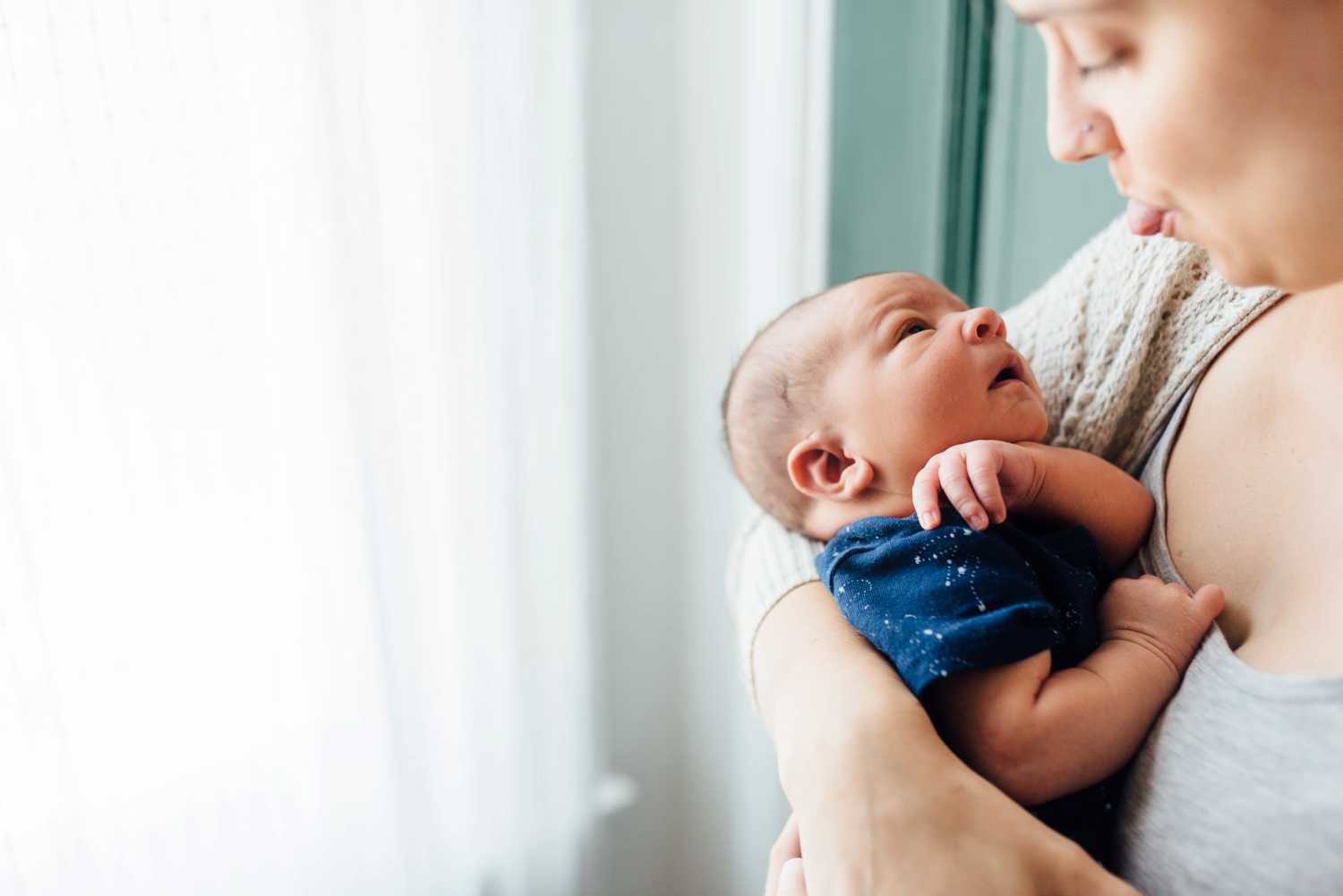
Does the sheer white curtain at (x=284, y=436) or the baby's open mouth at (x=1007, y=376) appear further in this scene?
the sheer white curtain at (x=284, y=436)

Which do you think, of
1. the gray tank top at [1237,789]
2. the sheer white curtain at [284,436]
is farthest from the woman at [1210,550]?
the sheer white curtain at [284,436]

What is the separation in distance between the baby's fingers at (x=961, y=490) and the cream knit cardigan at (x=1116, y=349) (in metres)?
0.18

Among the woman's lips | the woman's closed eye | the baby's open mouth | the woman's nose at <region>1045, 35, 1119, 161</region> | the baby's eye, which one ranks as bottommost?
the baby's open mouth

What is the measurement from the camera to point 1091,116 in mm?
594

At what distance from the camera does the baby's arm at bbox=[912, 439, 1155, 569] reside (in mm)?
808

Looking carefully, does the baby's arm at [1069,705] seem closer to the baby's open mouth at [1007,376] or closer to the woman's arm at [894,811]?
the woman's arm at [894,811]

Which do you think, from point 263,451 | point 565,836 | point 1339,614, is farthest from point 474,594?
point 1339,614

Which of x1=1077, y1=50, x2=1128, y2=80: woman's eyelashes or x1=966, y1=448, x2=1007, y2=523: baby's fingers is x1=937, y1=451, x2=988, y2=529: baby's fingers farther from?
x1=1077, y1=50, x2=1128, y2=80: woman's eyelashes

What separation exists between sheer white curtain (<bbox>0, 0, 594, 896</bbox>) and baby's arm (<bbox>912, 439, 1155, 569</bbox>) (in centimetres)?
77

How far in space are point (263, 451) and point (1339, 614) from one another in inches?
42.6

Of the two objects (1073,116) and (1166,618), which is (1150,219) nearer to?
(1073,116)

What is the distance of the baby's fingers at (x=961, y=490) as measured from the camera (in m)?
0.78

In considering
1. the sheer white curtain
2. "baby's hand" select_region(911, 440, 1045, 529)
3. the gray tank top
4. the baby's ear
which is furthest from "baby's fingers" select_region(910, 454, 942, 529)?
the sheer white curtain

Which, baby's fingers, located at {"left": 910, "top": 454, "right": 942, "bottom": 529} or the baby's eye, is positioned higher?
the baby's eye
